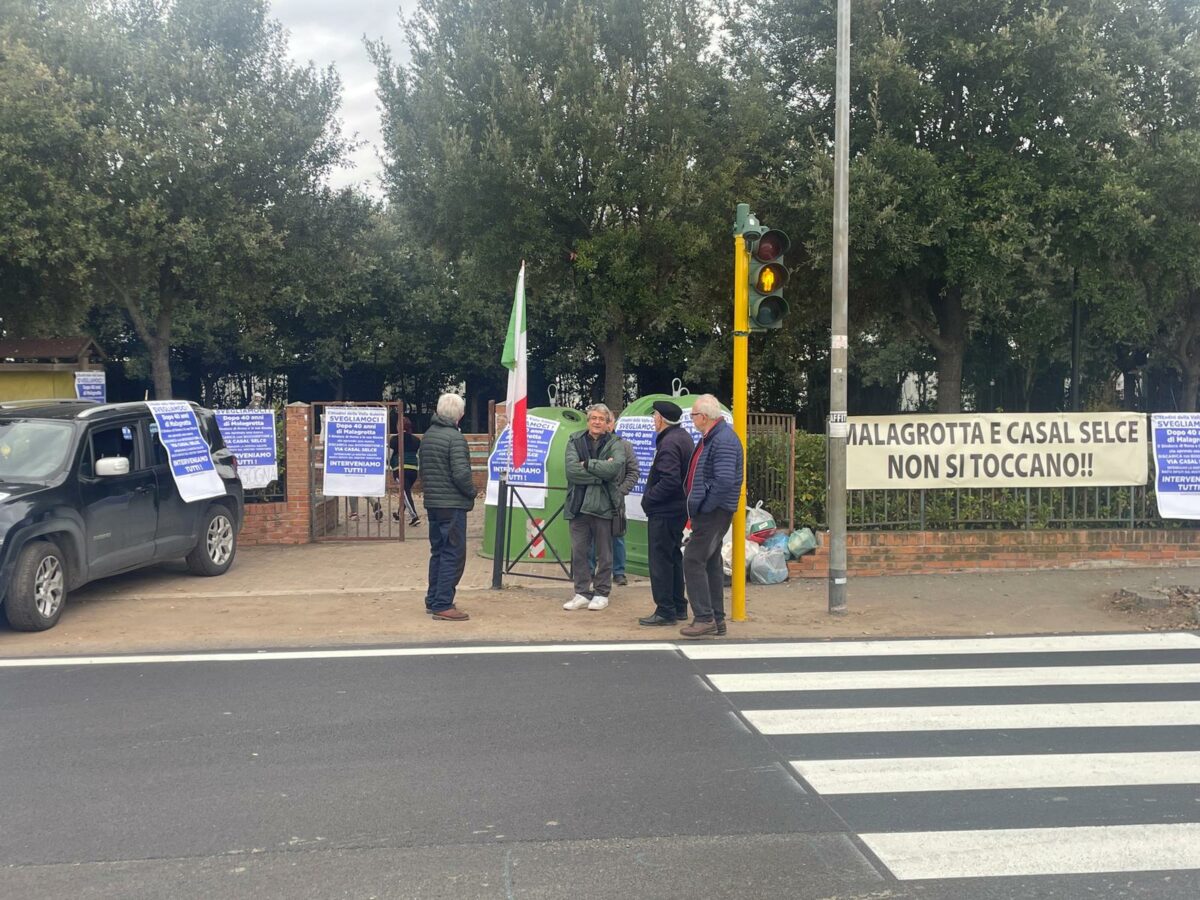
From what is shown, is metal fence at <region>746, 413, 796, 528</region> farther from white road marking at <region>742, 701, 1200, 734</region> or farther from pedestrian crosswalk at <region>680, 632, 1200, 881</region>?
white road marking at <region>742, 701, 1200, 734</region>

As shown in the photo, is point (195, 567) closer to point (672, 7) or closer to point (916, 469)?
point (916, 469)

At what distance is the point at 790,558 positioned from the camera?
1111 centimetres

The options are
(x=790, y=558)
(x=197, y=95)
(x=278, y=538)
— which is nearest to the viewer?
(x=790, y=558)

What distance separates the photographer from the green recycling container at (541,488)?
11445 mm

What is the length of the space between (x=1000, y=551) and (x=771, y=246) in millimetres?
4696

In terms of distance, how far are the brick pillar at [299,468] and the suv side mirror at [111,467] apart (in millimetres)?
3995

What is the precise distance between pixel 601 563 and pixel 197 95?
1317 cm

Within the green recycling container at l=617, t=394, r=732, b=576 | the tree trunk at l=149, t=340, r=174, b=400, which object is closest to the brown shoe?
the green recycling container at l=617, t=394, r=732, b=576

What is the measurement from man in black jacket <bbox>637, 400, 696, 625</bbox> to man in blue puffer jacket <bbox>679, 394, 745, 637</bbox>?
13 cm

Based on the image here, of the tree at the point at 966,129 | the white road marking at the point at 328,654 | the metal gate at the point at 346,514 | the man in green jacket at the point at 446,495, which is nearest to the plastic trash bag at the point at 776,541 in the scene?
the white road marking at the point at 328,654

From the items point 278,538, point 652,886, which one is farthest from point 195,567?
point 652,886

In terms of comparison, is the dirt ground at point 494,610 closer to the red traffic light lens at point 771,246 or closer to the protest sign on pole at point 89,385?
the red traffic light lens at point 771,246

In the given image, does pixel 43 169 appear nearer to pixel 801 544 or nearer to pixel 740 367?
pixel 740 367

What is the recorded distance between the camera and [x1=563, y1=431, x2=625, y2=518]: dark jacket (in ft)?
30.6
